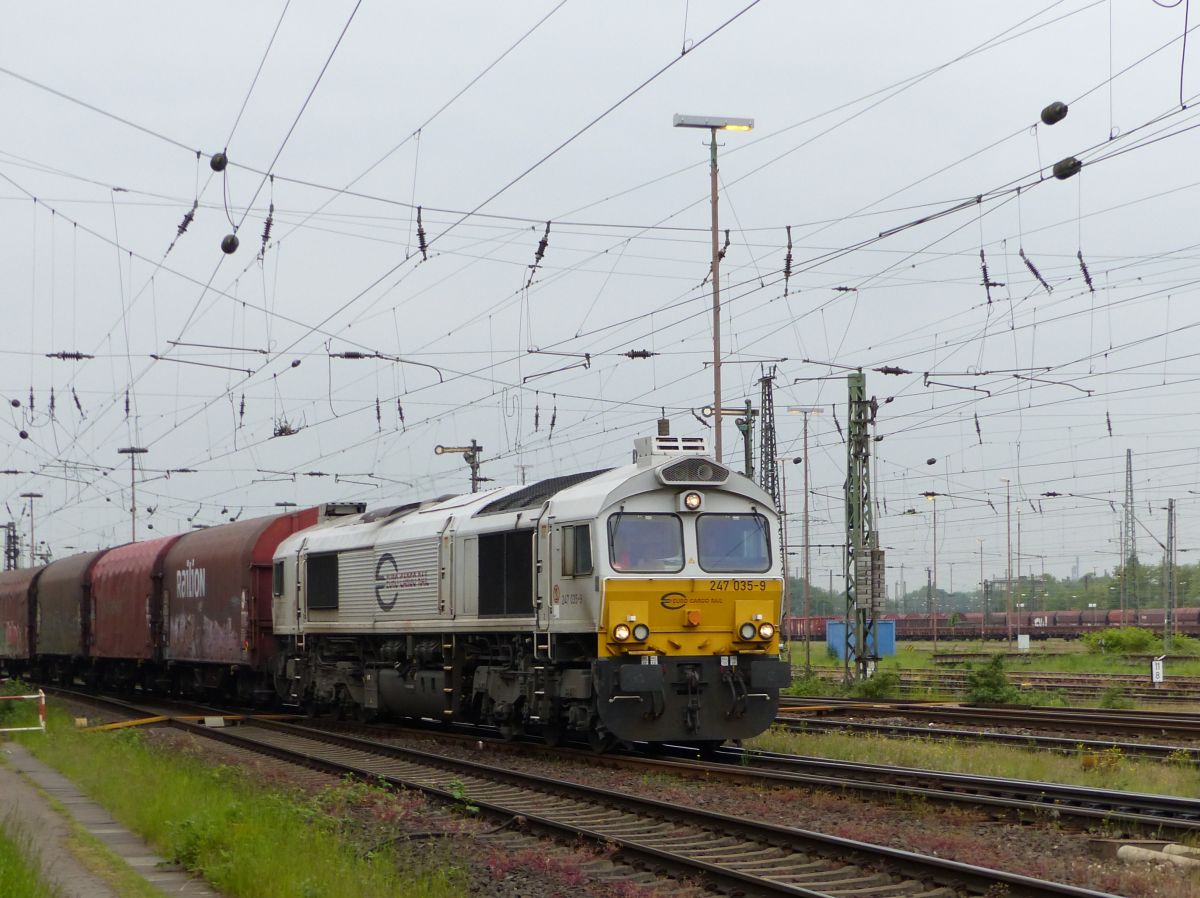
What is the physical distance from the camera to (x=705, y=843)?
1225 cm

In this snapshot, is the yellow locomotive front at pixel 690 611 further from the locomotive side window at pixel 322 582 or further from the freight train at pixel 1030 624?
the freight train at pixel 1030 624

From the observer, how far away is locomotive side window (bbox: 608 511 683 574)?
1825cm

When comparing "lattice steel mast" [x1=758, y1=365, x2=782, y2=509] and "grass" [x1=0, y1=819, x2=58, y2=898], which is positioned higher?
"lattice steel mast" [x1=758, y1=365, x2=782, y2=509]

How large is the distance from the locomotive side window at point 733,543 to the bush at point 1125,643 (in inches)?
1678

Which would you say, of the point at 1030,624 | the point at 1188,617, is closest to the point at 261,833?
the point at 1188,617

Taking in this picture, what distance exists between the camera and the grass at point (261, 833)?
33.9 ft

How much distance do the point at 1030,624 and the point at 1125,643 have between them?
3395 cm

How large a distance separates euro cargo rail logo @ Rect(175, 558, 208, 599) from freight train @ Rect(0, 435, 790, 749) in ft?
5.91

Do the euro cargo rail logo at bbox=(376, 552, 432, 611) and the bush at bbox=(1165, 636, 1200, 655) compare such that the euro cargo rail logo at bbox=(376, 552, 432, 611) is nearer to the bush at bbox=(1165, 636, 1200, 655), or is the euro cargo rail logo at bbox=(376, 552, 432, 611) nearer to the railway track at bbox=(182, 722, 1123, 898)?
the railway track at bbox=(182, 722, 1123, 898)

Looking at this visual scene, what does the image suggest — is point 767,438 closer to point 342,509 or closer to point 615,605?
point 342,509

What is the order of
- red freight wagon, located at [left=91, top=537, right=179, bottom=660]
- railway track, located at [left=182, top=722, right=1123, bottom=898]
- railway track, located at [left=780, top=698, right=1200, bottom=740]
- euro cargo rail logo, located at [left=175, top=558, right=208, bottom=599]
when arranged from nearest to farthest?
railway track, located at [left=182, top=722, right=1123, bottom=898]
railway track, located at [left=780, top=698, right=1200, bottom=740]
euro cargo rail logo, located at [left=175, top=558, right=208, bottom=599]
red freight wagon, located at [left=91, top=537, right=179, bottom=660]

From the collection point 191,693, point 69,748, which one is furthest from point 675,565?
point 191,693

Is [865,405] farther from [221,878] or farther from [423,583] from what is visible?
[221,878]

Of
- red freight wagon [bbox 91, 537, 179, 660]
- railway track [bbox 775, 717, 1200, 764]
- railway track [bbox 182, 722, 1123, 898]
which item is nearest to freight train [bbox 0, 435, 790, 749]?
railway track [bbox 182, 722, 1123, 898]
